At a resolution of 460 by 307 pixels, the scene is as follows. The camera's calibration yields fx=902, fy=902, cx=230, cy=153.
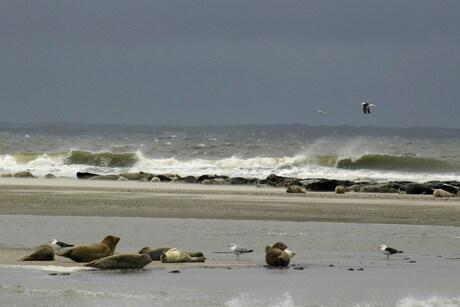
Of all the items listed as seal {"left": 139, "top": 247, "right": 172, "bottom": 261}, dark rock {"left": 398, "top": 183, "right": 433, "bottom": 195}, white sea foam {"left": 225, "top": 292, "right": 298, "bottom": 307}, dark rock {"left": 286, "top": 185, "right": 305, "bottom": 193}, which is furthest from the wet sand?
white sea foam {"left": 225, "top": 292, "right": 298, "bottom": 307}

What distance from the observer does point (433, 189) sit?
106ft

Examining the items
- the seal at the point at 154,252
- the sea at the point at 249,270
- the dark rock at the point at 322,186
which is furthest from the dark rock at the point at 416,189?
the seal at the point at 154,252

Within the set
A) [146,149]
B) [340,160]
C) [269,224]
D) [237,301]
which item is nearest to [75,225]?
[269,224]

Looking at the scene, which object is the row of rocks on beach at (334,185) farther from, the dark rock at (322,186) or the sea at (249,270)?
the sea at (249,270)

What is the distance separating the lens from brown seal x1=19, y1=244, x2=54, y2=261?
1291 cm

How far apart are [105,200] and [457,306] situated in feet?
56.2

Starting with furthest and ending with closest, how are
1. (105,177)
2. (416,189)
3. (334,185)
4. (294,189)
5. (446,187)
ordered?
(105,177) < (334,185) < (446,187) < (416,189) < (294,189)

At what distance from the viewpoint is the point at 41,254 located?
12945 mm

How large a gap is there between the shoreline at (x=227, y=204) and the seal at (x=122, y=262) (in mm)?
8697

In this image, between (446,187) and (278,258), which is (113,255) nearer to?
(278,258)

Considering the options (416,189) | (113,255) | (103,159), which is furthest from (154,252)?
(103,159)

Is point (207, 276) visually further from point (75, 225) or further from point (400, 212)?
point (400, 212)

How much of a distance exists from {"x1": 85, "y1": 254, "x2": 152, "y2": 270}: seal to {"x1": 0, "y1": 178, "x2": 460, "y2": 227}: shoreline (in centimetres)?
870

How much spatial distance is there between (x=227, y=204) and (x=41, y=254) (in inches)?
496
